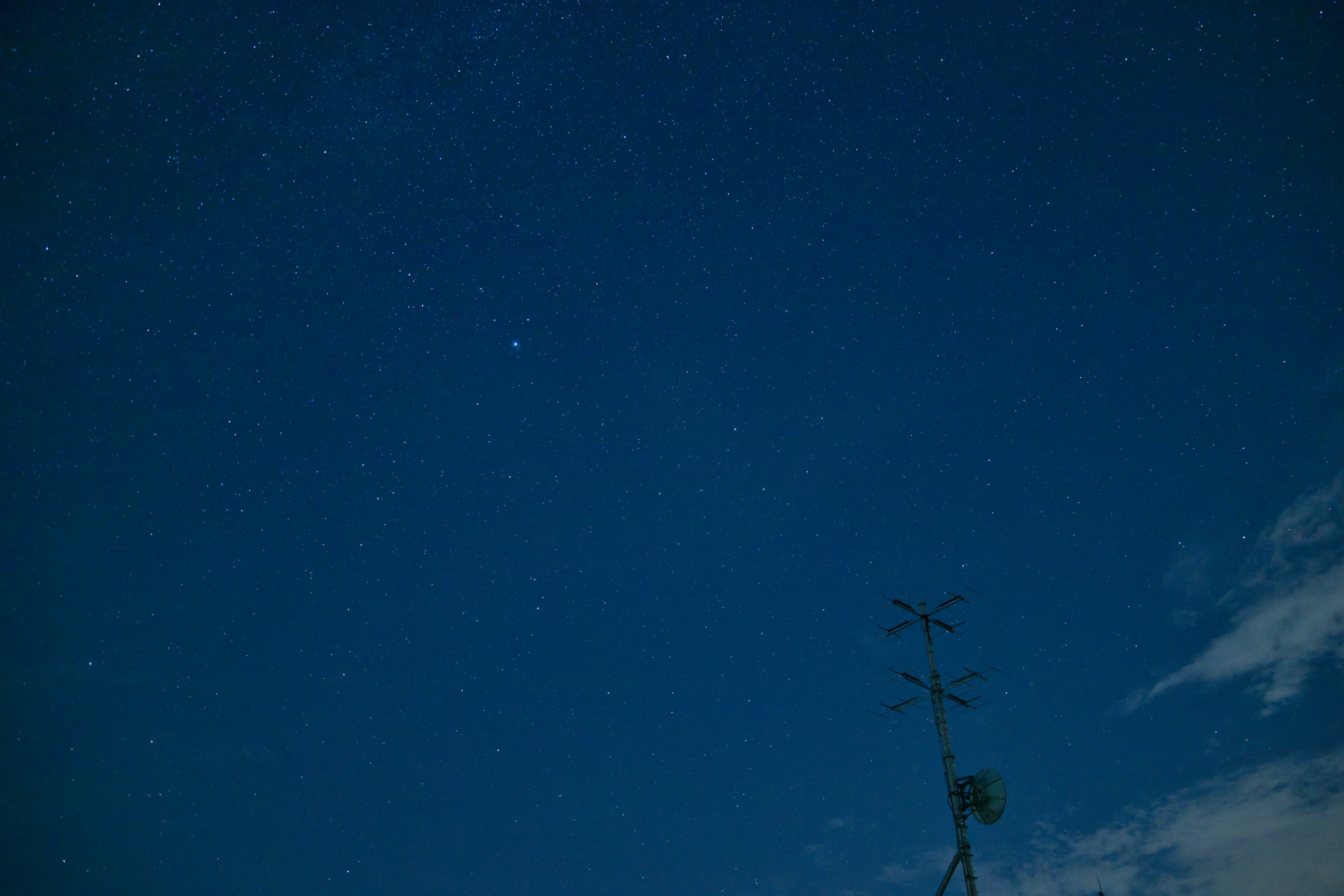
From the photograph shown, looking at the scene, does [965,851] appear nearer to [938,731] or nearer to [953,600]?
[938,731]

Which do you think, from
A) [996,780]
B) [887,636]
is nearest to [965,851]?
[996,780]

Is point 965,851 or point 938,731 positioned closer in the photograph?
point 965,851

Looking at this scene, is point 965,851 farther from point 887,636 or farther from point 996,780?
point 887,636

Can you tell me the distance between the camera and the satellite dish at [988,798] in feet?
48.4

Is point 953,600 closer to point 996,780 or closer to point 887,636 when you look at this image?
point 887,636

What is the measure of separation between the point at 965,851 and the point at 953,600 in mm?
4496

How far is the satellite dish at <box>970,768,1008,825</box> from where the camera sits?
580 inches

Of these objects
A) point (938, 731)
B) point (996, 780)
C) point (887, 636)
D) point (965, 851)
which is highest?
point (887, 636)

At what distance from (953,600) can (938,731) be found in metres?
2.52

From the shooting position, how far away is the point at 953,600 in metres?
16.4

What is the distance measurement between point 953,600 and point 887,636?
1.50 m

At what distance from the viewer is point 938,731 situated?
15836 mm

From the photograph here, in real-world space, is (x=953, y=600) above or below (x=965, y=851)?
above

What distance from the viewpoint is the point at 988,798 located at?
14938 millimetres
